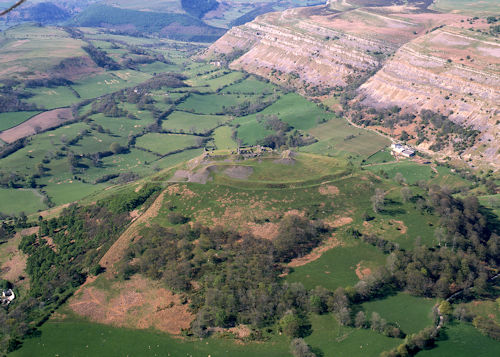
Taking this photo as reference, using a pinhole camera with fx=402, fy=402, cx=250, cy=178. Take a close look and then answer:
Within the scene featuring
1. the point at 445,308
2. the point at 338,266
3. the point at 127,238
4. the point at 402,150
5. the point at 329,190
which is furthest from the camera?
the point at 402,150

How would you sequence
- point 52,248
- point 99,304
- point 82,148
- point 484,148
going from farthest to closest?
point 82,148
point 484,148
point 52,248
point 99,304

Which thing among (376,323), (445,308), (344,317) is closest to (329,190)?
(344,317)

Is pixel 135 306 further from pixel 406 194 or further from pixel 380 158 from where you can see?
pixel 380 158

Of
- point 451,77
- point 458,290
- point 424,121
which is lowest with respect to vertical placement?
point 458,290

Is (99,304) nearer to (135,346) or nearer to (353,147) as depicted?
(135,346)

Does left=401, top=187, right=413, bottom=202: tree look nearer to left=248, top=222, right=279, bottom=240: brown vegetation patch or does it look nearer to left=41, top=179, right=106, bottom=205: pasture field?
left=248, top=222, right=279, bottom=240: brown vegetation patch

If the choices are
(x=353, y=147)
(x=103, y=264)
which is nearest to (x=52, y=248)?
(x=103, y=264)
